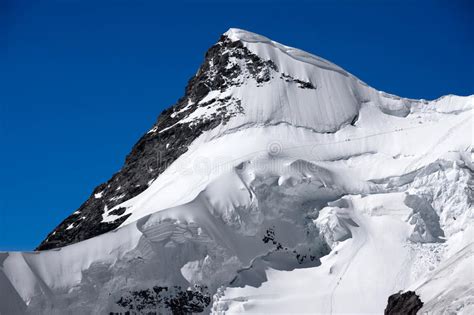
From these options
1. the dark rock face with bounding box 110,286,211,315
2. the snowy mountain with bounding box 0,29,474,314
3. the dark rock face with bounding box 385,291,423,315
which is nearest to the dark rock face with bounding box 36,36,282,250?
the snowy mountain with bounding box 0,29,474,314

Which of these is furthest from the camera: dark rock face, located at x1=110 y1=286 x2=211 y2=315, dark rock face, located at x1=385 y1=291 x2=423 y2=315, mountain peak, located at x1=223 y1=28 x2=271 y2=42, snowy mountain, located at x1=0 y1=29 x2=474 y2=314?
mountain peak, located at x1=223 y1=28 x2=271 y2=42

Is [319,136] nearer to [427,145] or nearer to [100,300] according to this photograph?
[427,145]

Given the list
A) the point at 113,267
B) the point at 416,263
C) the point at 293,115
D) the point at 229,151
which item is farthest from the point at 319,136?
the point at 113,267

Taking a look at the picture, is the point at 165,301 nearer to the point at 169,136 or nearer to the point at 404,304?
the point at 404,304

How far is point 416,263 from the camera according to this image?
82125 mm

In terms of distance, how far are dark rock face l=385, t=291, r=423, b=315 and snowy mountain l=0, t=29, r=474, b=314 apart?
0.16m

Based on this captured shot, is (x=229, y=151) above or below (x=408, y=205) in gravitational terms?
above

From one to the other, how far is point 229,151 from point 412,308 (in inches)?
1151

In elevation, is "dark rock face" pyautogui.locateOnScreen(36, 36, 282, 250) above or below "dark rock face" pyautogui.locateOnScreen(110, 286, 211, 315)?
above

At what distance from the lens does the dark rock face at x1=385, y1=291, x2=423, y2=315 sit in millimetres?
70625

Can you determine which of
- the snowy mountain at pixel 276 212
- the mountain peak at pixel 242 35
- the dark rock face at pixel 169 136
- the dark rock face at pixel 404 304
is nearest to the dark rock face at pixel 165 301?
the snowy mountain at pixel 276 212

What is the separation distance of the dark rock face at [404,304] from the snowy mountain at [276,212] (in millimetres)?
155

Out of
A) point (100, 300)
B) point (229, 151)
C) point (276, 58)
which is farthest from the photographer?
point (276, 58)

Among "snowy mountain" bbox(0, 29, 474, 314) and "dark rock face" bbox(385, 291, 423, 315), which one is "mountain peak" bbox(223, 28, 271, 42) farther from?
"dark rock face" bbox(385, 291, 423, 315)
